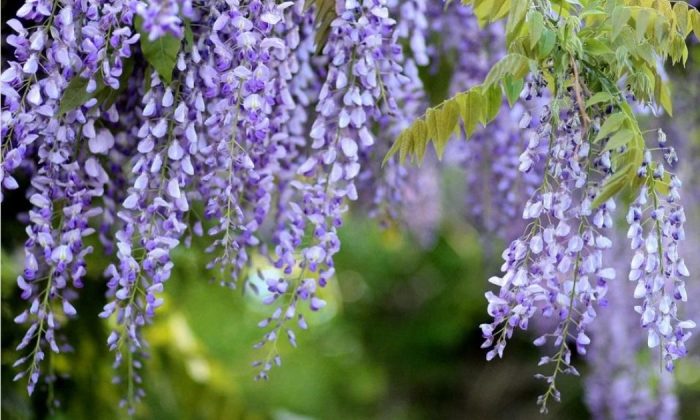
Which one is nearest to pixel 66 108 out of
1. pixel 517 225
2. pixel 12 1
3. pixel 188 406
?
pixel 12 1

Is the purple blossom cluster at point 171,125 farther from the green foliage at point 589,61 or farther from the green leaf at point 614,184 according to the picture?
the green leaf at point 614,184

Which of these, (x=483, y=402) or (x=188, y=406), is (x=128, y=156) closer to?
(x=188, y=406)

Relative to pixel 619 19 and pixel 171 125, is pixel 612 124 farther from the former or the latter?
pixel 171 125

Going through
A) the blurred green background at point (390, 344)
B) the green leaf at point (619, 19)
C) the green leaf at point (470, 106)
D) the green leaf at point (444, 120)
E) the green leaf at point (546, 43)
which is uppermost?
the green leaf at point (619, 19)

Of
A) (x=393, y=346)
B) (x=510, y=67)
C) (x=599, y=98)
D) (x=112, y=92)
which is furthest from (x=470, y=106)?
(x=393, y=346)

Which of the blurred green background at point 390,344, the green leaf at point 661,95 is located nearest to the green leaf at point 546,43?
the green leaf at point 661,95
